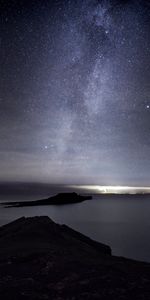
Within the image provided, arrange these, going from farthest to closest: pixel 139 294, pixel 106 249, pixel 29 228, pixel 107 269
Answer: pixel 106 249 → pixel 29 228 → pixel 107 269 → pixel 139 294

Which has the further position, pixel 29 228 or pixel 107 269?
pixel 29 228

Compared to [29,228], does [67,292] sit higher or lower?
lower

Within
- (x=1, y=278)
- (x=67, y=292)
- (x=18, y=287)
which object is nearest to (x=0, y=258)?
(x=1, y=278)

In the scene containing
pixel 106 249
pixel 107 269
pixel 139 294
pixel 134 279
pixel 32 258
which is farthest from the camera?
pixel 106 249

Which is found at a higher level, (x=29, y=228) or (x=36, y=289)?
(x=29, y=228)

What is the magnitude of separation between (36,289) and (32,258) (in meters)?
2.76

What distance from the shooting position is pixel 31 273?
9828 mm

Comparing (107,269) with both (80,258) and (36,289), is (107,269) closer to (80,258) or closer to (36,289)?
(80,258)

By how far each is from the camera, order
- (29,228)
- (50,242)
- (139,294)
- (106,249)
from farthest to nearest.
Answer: (106,249), (29,228), (50,242), (139,294)

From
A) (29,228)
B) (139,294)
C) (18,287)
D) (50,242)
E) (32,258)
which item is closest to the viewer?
(139,294)

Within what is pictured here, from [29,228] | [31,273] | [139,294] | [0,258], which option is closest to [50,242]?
[29,228]

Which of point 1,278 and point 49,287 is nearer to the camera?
point 49,287

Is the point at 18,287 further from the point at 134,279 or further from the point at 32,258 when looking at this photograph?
the point at 134,279

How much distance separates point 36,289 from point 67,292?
3.10 ft
